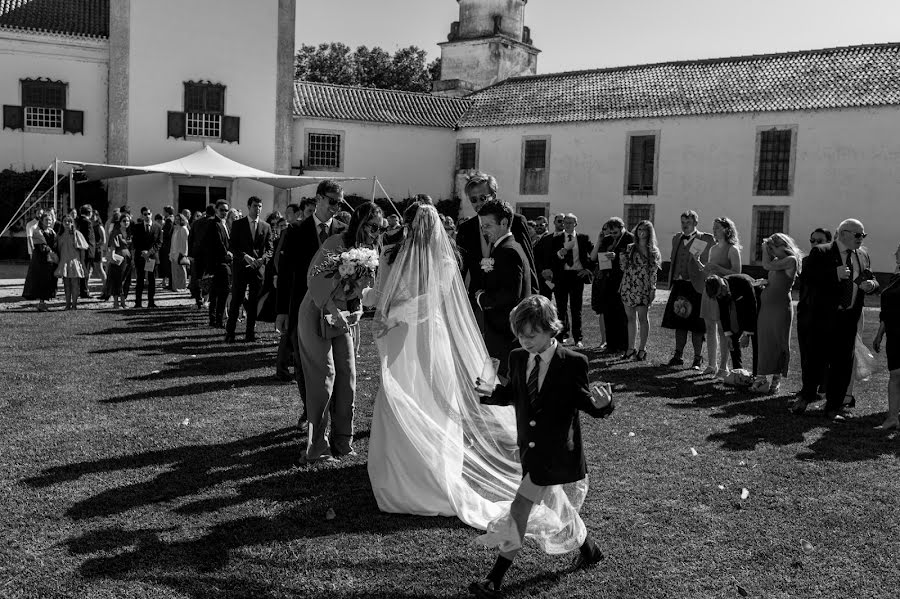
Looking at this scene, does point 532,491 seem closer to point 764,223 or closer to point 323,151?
point 764,223

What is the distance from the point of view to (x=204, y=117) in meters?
29.5

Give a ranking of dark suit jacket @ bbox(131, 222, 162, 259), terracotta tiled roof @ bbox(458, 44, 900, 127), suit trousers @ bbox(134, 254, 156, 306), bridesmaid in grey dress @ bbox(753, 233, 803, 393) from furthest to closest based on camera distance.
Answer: terracotta tiled roof @ bbox(458, 44, 900, 127)
suit trousers @ bbox(134, 254, 156, 306)
dark suit jacket @ bbox(131, 222, 162, 259)
bridesmaid in grey dress @ bbox(753, 233, 803, 393)

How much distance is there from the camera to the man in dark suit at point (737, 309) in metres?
9.67

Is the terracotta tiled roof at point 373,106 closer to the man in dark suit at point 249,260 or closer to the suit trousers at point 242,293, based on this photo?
the man in dark suit at point 249,260

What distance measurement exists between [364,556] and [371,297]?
71.6 inches

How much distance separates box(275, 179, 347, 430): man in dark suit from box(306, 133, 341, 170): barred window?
27663 millimetres

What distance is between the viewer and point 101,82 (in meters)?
28.3

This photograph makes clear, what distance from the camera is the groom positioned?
588 centimetres

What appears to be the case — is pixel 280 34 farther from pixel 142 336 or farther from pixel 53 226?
pixel 142 336

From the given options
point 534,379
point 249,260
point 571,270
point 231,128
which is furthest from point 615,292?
point 231,128

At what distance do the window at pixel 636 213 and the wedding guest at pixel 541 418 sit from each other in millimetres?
30423

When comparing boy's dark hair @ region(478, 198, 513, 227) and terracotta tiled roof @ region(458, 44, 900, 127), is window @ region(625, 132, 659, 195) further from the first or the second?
boy's dark hair @ region(478, 198, 513, 227)

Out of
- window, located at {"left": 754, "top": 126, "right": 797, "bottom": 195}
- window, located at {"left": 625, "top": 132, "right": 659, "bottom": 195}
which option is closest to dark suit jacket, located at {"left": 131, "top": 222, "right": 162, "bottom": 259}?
window, located at {"left": 625, "top": 132, "right": 659, "bottom": 195}

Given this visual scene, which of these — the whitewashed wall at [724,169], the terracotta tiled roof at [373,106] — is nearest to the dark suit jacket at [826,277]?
the whitewashed wall at [724,169]
